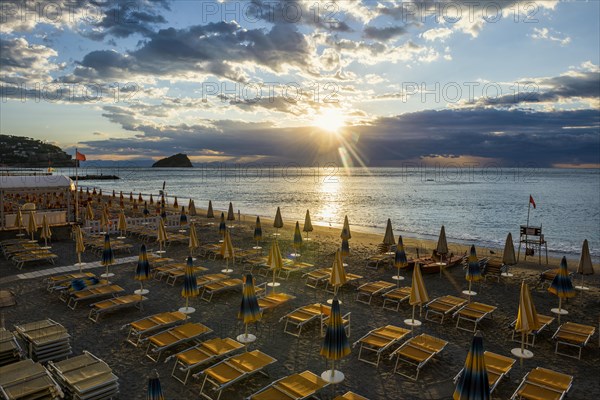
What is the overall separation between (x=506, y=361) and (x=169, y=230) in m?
23.1

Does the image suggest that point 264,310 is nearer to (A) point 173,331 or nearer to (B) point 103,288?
(A) point 173,331

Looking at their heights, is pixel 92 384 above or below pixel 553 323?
above

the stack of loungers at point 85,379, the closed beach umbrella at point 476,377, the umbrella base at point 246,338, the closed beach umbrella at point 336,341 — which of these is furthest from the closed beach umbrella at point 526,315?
the stack of loungers at point 85,379

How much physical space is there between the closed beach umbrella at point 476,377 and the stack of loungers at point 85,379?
6132mm

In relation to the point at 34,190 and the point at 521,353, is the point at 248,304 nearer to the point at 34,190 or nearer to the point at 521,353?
the point at 521,353

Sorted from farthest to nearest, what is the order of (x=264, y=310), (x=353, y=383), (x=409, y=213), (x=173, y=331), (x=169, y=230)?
1. (x=409, y=213)
2. (x=169, y=230)
3. (x=264, y=310)
4. (x=173, y=331)
5. (x=353, y=383)

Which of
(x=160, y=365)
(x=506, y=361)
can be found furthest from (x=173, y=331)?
(x=506, y=361)

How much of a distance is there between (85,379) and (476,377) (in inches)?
267

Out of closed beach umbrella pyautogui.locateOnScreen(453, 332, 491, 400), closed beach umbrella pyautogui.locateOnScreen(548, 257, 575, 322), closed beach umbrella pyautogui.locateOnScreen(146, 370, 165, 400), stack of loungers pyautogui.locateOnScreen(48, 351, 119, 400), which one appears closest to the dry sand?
stack of loungers pyautogui.locateOnScreen(48, 351, 119, 400)

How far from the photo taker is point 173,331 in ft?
32.2

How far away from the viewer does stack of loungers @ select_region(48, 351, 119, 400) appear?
698 centimetres

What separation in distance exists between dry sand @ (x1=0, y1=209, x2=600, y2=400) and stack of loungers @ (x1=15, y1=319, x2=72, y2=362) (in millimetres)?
834

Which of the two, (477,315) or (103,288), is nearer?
(477,315)

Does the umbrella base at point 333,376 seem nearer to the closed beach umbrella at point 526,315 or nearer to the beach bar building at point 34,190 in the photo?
the closed beach umbrella at point 526,315
